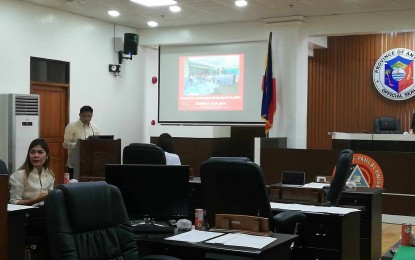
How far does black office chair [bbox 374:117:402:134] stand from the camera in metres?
12.2

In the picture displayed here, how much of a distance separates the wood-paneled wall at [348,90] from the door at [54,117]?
6.12m

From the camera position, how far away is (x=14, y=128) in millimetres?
8820

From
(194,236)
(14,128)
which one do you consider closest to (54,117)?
(14,128)

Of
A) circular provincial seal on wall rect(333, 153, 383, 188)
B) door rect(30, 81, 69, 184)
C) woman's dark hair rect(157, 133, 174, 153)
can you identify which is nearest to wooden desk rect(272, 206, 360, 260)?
woman's dark hair rect(157, 133, 174, 153)

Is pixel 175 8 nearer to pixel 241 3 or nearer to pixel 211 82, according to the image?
pixel 241 3

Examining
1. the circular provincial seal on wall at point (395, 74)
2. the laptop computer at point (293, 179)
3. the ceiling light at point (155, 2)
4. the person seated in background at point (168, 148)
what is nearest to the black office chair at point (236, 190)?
the laptop computer at point (293, 179)

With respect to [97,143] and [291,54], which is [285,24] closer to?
[291,54]

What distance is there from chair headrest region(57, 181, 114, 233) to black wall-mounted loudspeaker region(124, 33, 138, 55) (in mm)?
8549

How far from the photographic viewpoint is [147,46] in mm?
12422

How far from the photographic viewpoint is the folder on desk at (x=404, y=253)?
9.98ft

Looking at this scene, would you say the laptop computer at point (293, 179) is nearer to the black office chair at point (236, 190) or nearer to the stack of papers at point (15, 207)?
the black office chair at point (236, 190)

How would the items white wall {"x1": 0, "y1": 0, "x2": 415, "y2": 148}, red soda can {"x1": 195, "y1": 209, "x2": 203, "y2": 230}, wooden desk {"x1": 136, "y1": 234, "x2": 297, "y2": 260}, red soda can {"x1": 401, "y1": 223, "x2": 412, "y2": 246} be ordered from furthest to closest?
white wall {"x1": 0, "y1": 0, "x2": 415, "y2": 148} → red soda can {"x1": 195, "y1": 209, "x2": 203, "y2": 230} → red soda can {"x1": 401, "y1": 223, "x2": 412, "y2": 246} → wooden desk {"x1": 136, "y1": 234, "x2": 297, "y2": 260}

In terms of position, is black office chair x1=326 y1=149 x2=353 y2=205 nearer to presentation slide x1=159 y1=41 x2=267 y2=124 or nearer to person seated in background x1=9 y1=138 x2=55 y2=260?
person seated in background x1=9 y1=138 x2=55 y2=260

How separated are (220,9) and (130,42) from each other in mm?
2386
